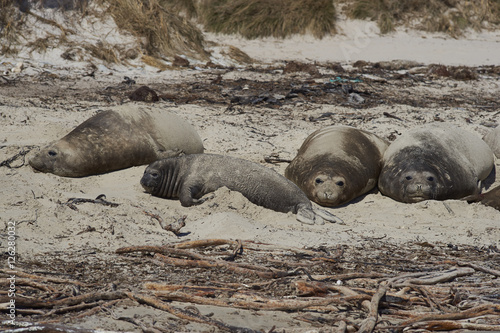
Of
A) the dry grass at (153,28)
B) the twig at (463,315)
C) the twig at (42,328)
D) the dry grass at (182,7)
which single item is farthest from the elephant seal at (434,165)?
the dry grass at (182,7)

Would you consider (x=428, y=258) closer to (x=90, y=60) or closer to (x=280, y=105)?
(x=280, y=105)

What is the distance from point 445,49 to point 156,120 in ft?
35.7

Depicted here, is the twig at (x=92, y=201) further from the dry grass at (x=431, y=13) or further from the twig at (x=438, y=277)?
the dry grass at (x=431, y=13)

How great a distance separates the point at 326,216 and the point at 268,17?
1147 cm

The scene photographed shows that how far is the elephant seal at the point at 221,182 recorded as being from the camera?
19.5ft

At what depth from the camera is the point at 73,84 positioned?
10320mm

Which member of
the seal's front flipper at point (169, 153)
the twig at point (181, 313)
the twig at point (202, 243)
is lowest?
the seal's front flipper at point (169, 153)

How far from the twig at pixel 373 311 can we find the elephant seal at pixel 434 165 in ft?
10.2

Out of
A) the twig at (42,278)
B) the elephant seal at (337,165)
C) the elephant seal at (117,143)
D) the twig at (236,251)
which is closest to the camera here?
the twig at (42,278)

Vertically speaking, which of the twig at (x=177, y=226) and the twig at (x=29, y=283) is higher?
the twig at (x=29, y=283)

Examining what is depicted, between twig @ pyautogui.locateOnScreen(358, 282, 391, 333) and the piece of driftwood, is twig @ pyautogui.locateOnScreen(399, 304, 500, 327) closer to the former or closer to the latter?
twig @ pyautogui.locateOnScreen(358, 282, 391, 333)

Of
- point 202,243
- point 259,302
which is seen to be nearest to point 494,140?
point 202,243

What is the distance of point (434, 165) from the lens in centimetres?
663

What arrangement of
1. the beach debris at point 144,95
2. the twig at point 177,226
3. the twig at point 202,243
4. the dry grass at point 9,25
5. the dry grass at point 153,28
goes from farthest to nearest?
1. the dry grass at point 153,28
2. the dry grass at point 9,25
3. the beach debris at point 144,95
4. the twig at point 177,226
5. the twig at point 202,243
